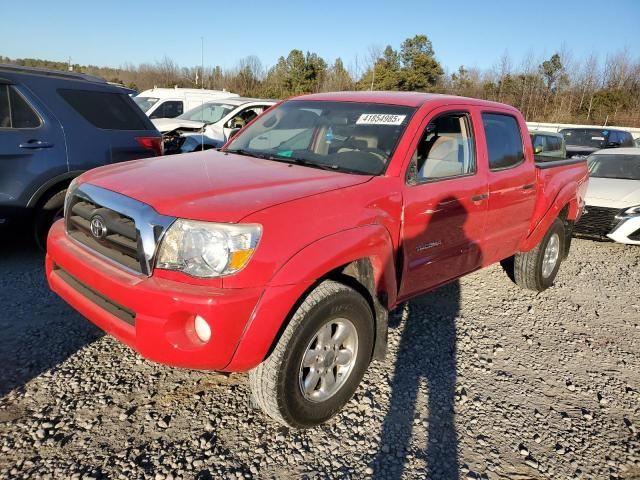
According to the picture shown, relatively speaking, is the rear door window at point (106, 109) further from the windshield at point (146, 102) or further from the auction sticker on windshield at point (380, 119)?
the windshield at point (146, 102)

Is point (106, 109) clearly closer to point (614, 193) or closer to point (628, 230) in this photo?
point (628, 230)

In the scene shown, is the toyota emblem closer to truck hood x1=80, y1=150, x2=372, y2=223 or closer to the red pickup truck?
the red pickup truck

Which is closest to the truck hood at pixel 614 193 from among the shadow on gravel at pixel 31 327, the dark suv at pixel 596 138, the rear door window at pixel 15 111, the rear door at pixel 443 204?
the rear door at pixel 443 204

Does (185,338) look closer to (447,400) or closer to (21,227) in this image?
(447,400)

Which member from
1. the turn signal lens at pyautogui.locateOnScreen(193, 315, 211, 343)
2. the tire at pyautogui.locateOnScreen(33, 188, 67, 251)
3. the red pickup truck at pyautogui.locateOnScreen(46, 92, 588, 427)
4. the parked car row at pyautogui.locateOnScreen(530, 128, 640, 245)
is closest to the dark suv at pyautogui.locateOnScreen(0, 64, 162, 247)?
the tire at pyautogui.locateOnScreen(33, 188, 67, 251)

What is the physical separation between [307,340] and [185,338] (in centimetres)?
62

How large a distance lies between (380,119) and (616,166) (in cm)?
701

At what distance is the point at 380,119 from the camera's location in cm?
341

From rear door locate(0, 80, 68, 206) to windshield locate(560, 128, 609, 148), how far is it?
13.4 metres

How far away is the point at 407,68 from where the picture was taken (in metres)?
38.5

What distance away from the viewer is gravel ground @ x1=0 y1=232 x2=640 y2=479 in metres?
2.43

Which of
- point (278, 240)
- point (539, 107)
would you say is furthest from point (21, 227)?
point (539, 107)

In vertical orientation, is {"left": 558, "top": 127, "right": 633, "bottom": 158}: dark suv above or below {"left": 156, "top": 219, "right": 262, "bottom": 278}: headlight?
above

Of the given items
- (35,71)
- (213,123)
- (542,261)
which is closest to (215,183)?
(35,71)
